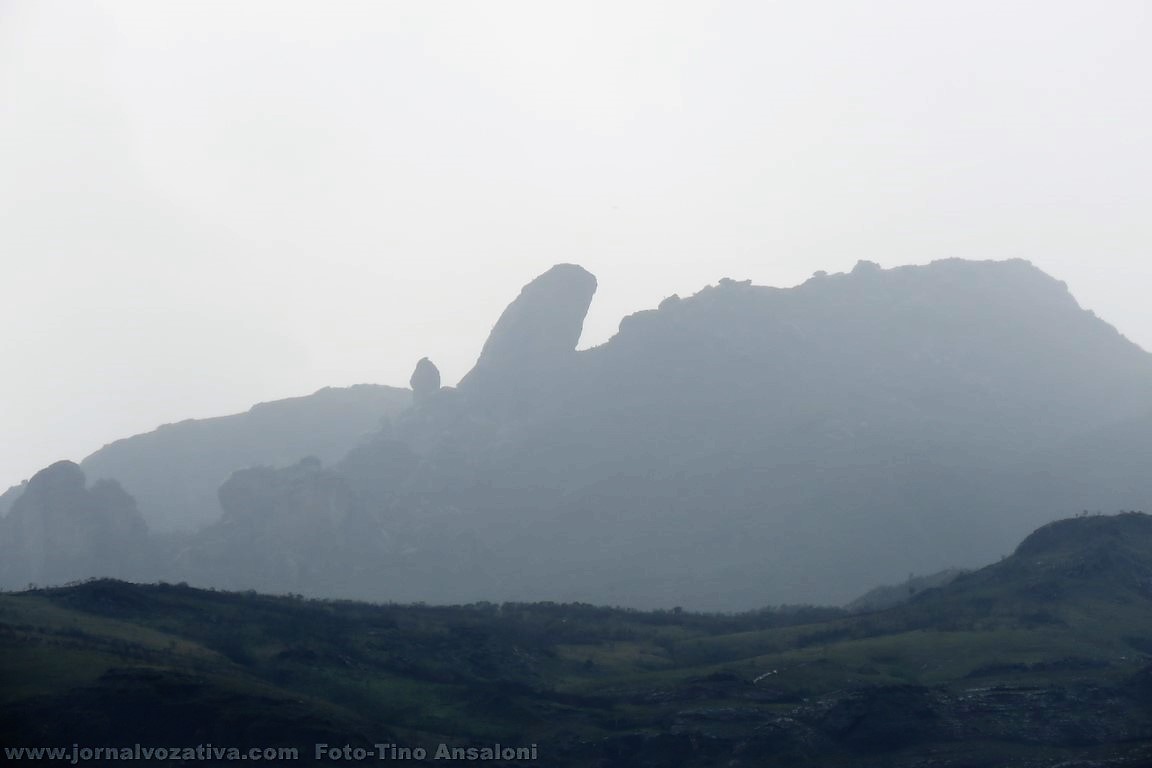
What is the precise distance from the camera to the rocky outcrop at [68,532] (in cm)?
17100

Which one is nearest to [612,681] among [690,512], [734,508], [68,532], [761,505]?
[761,505]

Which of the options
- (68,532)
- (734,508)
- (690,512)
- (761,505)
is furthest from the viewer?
(690,512)

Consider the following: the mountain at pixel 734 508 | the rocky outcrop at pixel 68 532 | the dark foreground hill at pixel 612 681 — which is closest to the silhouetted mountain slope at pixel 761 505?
the mountain at pixel 734 508

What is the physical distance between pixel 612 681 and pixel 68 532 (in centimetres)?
13471

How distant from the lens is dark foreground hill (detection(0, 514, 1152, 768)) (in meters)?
44.2

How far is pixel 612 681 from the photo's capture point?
200 feet

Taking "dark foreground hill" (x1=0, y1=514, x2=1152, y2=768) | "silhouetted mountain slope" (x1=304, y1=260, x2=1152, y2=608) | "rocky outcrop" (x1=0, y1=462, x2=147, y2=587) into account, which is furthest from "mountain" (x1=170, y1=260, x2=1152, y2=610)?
"dark foreground hill" (x1=0, y1=514, x2=1152, y2=768)

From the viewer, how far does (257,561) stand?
174 metres

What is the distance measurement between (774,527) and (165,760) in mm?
138098

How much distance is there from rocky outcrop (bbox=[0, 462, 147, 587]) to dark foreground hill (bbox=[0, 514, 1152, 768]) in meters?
110

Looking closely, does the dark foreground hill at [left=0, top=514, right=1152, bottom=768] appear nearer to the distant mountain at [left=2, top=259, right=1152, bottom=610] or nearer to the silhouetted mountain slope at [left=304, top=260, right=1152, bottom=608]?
the distant mountain at [left=2, top=259, right=1152, bottom=610]

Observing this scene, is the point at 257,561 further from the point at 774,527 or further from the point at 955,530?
the point at 955,530

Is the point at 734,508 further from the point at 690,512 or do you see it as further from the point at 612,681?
the point at 612,681

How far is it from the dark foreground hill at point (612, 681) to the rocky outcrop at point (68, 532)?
10994cm
